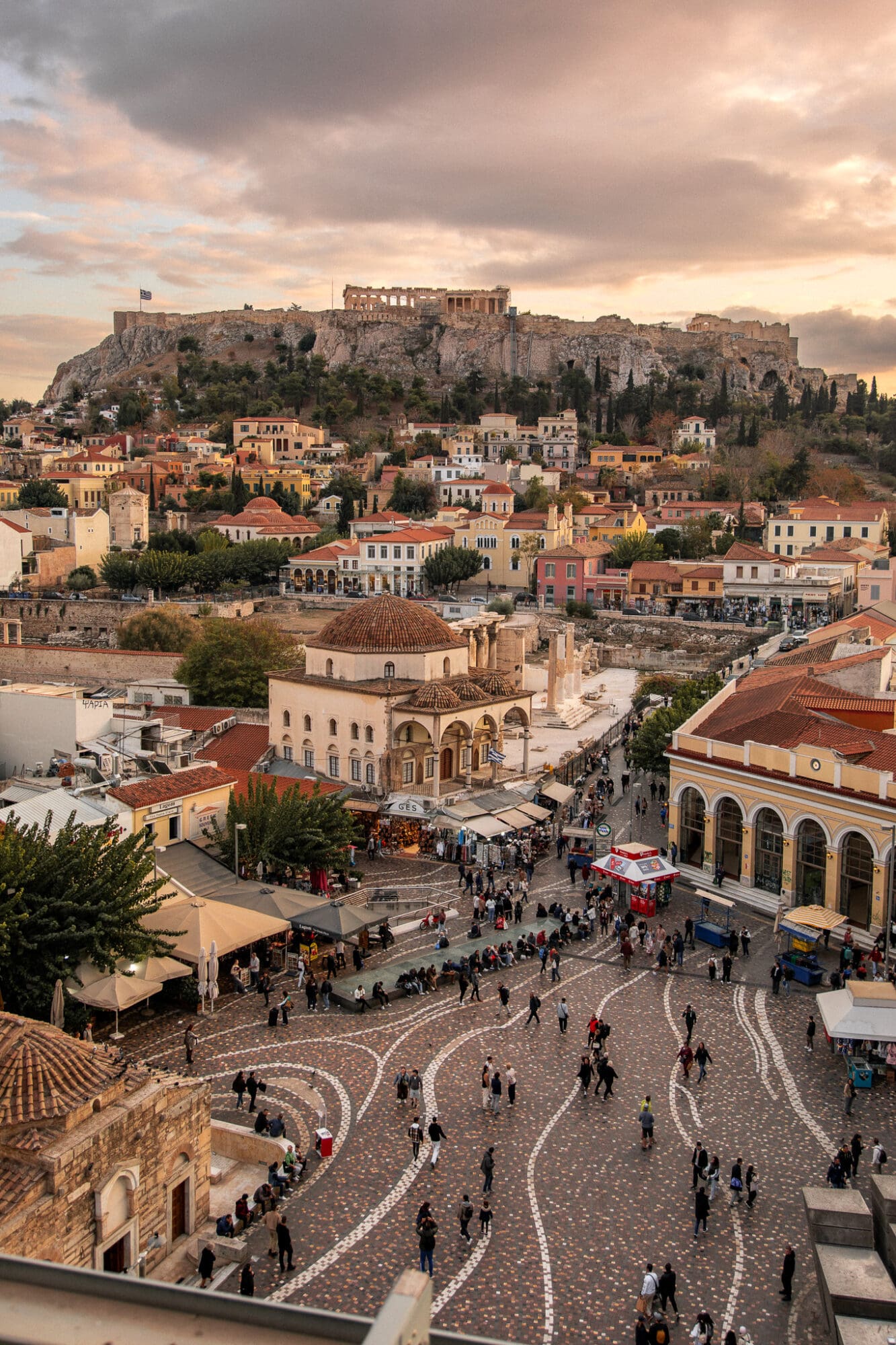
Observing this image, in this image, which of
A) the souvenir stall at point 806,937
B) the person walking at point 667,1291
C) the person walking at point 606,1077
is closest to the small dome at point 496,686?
the souvenir stall at point 806,937

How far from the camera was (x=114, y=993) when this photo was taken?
735 inches

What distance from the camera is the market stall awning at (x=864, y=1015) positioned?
1797 cm

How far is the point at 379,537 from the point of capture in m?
80.9

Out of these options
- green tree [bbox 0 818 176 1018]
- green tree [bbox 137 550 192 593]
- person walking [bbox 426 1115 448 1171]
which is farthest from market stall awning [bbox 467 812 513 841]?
green tree [bbox 137 550 192 593]

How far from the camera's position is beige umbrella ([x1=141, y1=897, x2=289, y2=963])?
2064 cm

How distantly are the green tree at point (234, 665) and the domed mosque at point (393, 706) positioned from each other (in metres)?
9.18

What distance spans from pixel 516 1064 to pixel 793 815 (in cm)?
979

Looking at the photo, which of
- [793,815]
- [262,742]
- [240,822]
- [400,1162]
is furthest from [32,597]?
[400,1162]

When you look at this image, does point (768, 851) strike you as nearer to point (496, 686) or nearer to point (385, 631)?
point (496, 686)

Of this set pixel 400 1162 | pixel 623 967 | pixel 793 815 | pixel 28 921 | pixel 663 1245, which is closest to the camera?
pixel 663 1245

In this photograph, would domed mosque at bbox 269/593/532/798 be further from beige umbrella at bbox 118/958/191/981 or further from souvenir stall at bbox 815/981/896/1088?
souvenir stall at bbox 815/981/896/1088

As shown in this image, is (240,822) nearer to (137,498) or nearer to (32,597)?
(32,597)

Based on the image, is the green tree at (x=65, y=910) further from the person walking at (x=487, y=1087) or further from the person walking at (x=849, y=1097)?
the person walking at (x=849, y=1097)

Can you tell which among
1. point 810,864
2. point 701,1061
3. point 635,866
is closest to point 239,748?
point 635,866
